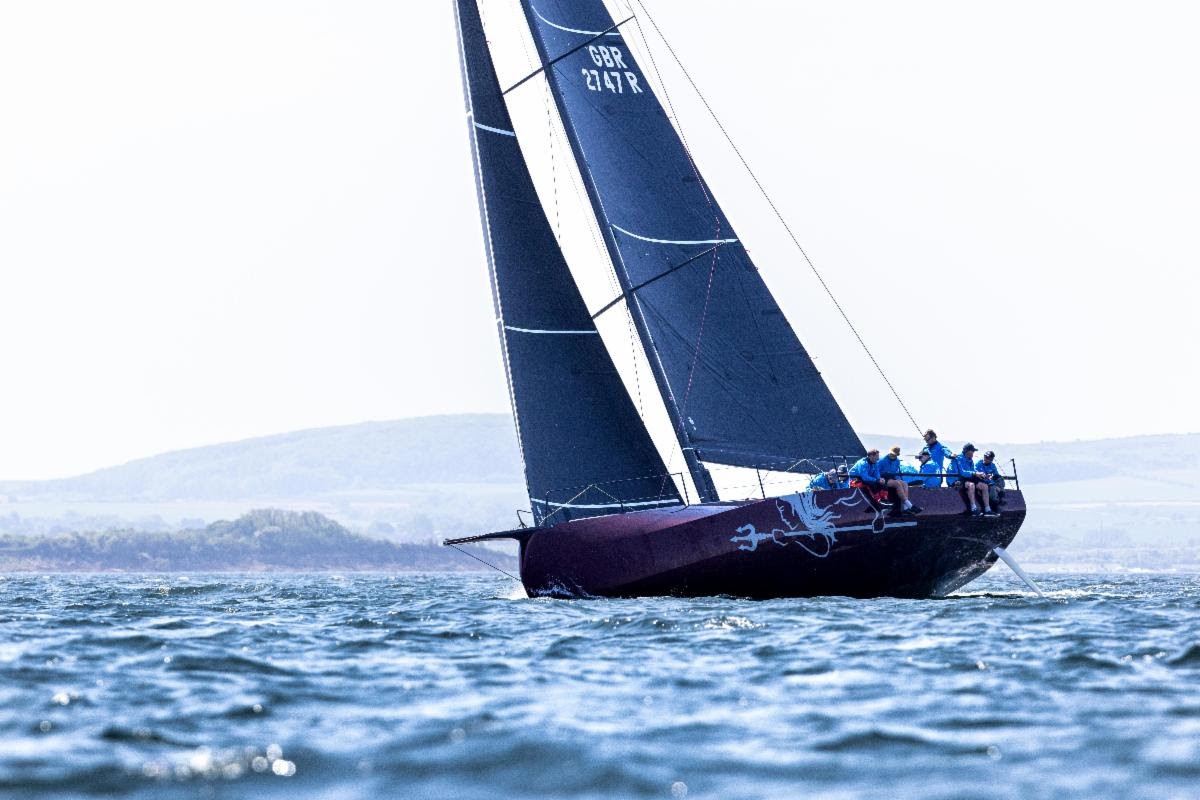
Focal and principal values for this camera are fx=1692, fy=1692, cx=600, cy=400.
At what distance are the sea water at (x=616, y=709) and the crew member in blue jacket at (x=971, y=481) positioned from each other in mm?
4889

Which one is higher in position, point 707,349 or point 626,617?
point 707,349

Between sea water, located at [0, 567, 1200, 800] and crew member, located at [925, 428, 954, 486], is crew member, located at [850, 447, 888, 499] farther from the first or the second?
sea water, located at [0, 567, 1200, 800]

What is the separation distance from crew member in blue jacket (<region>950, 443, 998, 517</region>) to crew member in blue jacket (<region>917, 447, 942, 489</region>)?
0.22 meters

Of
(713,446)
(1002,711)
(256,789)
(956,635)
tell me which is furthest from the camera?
(713,446)

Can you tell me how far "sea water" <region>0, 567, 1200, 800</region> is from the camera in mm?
8445

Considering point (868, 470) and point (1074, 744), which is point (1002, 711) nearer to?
point (1074, 744)

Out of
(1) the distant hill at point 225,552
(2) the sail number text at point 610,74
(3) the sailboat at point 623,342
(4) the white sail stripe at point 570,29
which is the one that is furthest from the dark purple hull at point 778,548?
(1) the distant hill at point 225,552

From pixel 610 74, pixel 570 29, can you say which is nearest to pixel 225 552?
pixel 570 29

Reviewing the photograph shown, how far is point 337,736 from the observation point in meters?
9.64

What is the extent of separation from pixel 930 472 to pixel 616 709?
43.0ft

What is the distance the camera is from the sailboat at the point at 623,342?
78.6 ft

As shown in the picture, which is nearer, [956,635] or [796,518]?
[956,635]

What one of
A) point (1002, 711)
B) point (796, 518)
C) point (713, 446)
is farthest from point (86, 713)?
point (713, 446)

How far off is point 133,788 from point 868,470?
14762 millimetres
